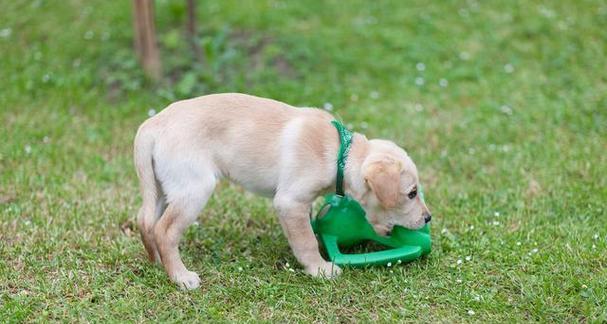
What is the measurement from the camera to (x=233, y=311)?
4.12 m

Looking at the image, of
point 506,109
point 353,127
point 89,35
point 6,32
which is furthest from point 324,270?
point 6,32

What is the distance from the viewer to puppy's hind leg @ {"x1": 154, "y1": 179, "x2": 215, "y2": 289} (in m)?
4.23

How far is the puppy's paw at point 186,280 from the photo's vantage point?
4305 mm

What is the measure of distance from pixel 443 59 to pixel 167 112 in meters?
4.47

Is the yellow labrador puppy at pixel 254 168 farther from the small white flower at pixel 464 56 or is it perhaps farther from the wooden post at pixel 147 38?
the small white flower at pixel 464 56

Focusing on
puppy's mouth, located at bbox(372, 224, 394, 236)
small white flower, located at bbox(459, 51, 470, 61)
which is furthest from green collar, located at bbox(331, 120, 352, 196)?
small white flower, located at bbox(459, 51, 470, 61)

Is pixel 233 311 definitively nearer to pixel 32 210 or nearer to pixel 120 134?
pixel 32 210

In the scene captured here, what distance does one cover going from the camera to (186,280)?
14.2 ft

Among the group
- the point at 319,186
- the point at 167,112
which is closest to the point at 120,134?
the point at 167,112

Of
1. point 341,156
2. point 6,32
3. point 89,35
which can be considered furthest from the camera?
point 6,32

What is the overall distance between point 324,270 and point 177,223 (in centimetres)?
90

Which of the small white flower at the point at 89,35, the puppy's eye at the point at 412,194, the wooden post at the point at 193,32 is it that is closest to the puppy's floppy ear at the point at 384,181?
the puppy's eye at the point at 412,194

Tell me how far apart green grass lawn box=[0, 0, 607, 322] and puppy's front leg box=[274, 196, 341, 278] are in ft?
0.40

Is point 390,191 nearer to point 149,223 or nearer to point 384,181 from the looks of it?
point 384,181
